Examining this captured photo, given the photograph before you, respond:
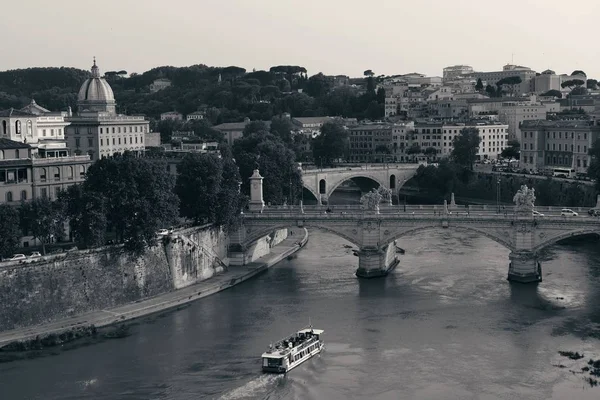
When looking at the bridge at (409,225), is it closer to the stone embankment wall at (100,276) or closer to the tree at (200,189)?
the tree at (200,189)

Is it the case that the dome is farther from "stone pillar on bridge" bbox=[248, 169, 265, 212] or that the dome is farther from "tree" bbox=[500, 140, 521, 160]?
"tree" bbox=[500, 140, 521, 160]

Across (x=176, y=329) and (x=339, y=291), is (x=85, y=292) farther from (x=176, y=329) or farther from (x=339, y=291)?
(x=339, y=291)

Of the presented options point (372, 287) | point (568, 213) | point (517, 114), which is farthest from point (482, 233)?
point (517, 114)

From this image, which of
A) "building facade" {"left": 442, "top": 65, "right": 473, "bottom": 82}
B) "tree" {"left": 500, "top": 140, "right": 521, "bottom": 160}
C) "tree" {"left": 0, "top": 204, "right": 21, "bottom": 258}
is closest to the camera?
Result: "tree" {"left": 0, "top": 204, "right": 21, "bottom": 258}

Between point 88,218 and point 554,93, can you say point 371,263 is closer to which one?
point 88,218

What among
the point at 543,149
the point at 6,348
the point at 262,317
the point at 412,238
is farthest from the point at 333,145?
the point at 6,348

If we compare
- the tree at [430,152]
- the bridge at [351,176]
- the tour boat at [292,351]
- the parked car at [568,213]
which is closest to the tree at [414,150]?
the tree at [430,152]

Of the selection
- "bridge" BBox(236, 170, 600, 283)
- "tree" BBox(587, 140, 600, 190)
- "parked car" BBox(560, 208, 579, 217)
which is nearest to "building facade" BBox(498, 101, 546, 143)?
"tree" BBox(587, 140, 600, 190)
